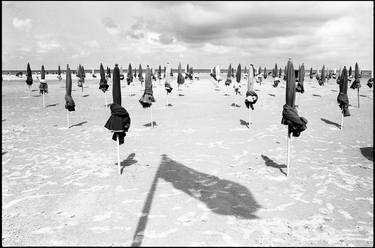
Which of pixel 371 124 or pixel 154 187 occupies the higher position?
pixel 371 124

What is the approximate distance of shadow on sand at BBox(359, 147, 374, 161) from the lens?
43.9 feet

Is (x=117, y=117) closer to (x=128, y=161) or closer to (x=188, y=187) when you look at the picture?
(x=128, y=161)

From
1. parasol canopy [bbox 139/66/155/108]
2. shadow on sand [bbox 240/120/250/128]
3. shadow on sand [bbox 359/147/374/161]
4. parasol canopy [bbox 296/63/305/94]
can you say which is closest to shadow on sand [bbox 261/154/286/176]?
shadow on sand [bbox 359/147/374/161]

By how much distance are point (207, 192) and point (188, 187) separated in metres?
0.72

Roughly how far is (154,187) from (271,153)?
644cm

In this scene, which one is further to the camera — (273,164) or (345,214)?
(273,164)

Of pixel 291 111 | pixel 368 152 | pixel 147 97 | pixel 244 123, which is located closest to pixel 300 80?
pixel 244 123

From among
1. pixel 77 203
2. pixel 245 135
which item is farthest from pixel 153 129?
pixel 77 203

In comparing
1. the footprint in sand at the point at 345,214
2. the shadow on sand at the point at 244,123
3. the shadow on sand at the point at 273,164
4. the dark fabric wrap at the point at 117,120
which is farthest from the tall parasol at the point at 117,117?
the shadow on sand at the point at 244,123

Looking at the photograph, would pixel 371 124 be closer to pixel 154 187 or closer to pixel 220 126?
pixel 220 126

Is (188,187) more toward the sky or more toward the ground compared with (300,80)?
more toward the ground

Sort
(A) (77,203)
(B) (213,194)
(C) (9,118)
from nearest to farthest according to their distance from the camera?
(A) (77,203) < (B) (213,194) < (C) (9,118)

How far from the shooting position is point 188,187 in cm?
983

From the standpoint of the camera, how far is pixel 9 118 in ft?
77.1
